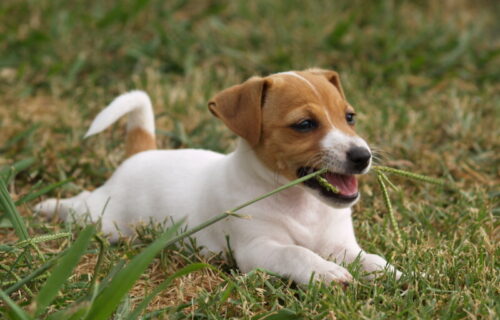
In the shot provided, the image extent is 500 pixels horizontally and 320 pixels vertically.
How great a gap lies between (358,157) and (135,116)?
1.85 meters

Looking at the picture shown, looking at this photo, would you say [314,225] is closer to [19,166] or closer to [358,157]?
[358,157]

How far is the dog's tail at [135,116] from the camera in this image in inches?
171

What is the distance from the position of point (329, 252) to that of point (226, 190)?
0.65 metres

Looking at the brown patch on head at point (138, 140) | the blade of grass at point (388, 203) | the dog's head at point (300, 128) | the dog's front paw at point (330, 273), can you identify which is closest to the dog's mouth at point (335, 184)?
the dog's head at point (300, 128)

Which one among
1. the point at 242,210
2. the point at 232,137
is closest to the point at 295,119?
the point at 242,210

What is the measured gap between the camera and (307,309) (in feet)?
9.96

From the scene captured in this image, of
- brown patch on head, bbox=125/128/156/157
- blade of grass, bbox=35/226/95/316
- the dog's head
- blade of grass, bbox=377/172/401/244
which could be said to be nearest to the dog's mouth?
the dog's head

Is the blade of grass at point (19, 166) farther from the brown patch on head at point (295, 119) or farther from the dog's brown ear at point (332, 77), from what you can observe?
the dog's brown ear at point (332, 77)

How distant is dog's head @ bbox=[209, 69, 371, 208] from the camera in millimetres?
3418

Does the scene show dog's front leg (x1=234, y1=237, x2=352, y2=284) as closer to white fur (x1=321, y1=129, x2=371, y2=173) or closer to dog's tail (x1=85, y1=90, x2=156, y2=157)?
white fur (x1=321, y1=129, x2=371, y2=173)

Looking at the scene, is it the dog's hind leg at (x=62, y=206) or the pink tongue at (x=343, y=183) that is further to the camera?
the dog's hind leg at (x=62, y=206)

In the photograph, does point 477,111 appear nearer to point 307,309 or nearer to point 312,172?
point 312,172

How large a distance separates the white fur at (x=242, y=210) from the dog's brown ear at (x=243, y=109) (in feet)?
0.51

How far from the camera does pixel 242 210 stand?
370cm
